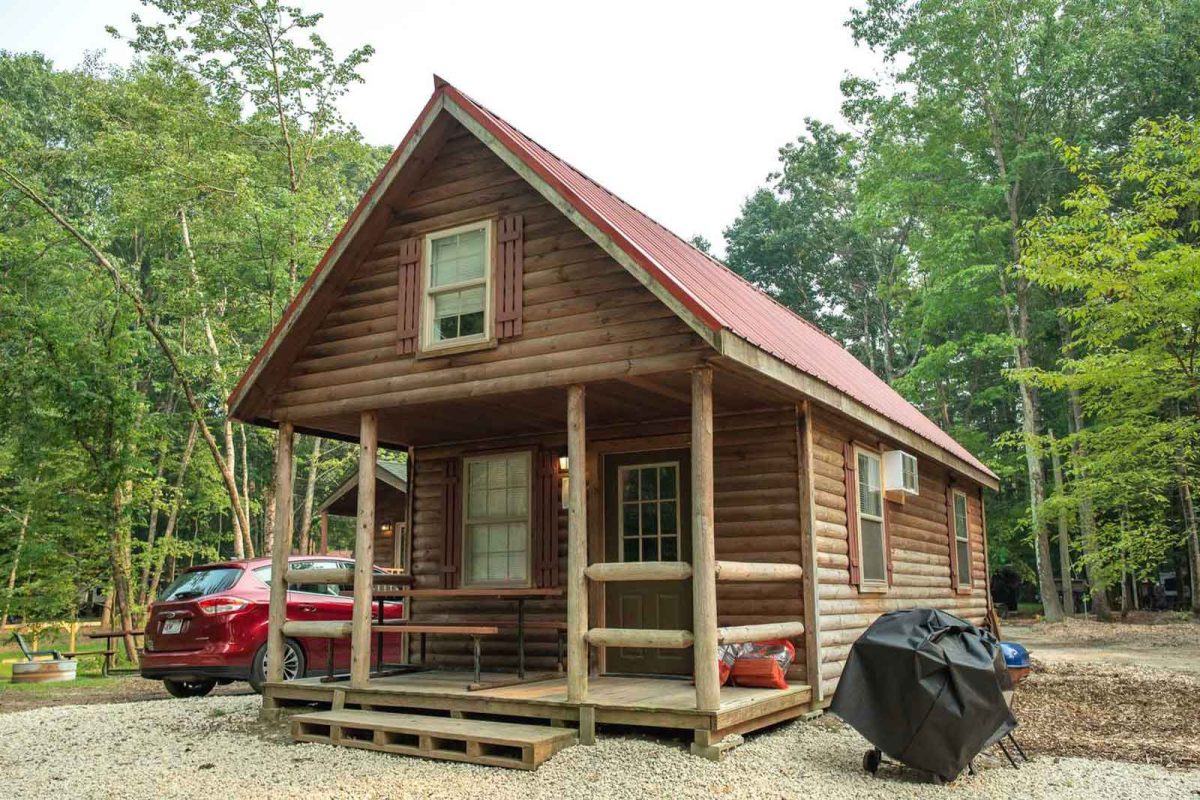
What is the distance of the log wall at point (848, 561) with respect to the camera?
9.13 metres

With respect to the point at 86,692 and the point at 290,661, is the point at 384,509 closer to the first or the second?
the point at 86,692

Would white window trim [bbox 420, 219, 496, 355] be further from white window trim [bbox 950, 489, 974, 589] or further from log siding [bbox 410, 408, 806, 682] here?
white window trim [bbox 950, 489, 974, 589]

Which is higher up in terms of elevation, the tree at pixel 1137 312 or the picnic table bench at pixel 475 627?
the tree at pixel 1137 312

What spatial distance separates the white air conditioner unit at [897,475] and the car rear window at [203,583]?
7.61m

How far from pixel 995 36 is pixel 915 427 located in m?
18.3

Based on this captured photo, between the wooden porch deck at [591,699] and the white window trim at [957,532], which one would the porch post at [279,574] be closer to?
the wooden porch deck at [591,699]

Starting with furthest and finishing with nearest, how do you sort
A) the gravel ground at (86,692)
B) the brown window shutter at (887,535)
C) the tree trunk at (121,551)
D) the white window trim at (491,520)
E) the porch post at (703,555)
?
the tree trunk at (121,551)
the gravel ground at (86,692)
the brown window shutter at (887,535)
the white window trim at (491,520)
the porch post at (703,555)

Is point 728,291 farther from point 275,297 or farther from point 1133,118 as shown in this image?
point 1133,118

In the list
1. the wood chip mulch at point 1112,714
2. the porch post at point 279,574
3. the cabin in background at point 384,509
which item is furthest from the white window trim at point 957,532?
the cabin in background at point 384,509

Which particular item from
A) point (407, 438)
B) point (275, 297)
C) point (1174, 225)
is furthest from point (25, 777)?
point (1174, 225)

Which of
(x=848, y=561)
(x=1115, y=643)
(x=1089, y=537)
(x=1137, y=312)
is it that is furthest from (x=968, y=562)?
(x=848, y=561)

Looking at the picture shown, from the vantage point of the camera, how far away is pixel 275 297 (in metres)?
18.8

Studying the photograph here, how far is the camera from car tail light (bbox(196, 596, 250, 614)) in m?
10.5

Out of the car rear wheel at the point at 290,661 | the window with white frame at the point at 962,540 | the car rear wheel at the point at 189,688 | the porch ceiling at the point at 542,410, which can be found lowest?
the car rear wheel at the point at 189,688
